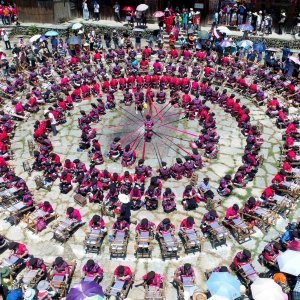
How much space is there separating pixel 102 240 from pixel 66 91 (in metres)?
15.3

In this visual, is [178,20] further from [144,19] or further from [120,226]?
[120,226]

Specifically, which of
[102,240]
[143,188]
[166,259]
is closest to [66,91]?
[143,188]

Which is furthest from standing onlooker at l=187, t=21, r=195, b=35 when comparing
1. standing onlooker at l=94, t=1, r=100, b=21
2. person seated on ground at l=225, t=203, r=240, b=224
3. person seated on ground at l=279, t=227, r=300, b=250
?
person seated on ground at l=279, t=227, r=300, b=250

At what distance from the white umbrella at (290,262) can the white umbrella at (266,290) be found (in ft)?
3.29

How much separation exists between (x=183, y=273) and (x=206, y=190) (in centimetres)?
517

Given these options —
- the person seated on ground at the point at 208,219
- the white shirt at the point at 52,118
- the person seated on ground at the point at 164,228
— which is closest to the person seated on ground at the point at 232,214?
the person seated on ground at the point at 208,219

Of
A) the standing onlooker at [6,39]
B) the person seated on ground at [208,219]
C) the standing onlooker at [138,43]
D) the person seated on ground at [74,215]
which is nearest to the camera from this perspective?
the person seated on ground at [208,219]

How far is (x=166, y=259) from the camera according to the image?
15992 mm

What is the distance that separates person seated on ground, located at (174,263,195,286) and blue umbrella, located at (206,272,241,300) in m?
1.16

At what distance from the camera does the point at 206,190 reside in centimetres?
1872

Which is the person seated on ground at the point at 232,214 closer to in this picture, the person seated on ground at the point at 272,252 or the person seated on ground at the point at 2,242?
the person seated on ground at the point at 272,252

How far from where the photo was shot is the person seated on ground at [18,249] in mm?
15438

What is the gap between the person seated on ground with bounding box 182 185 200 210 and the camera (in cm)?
1817

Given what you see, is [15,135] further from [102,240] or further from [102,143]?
[102,240]
